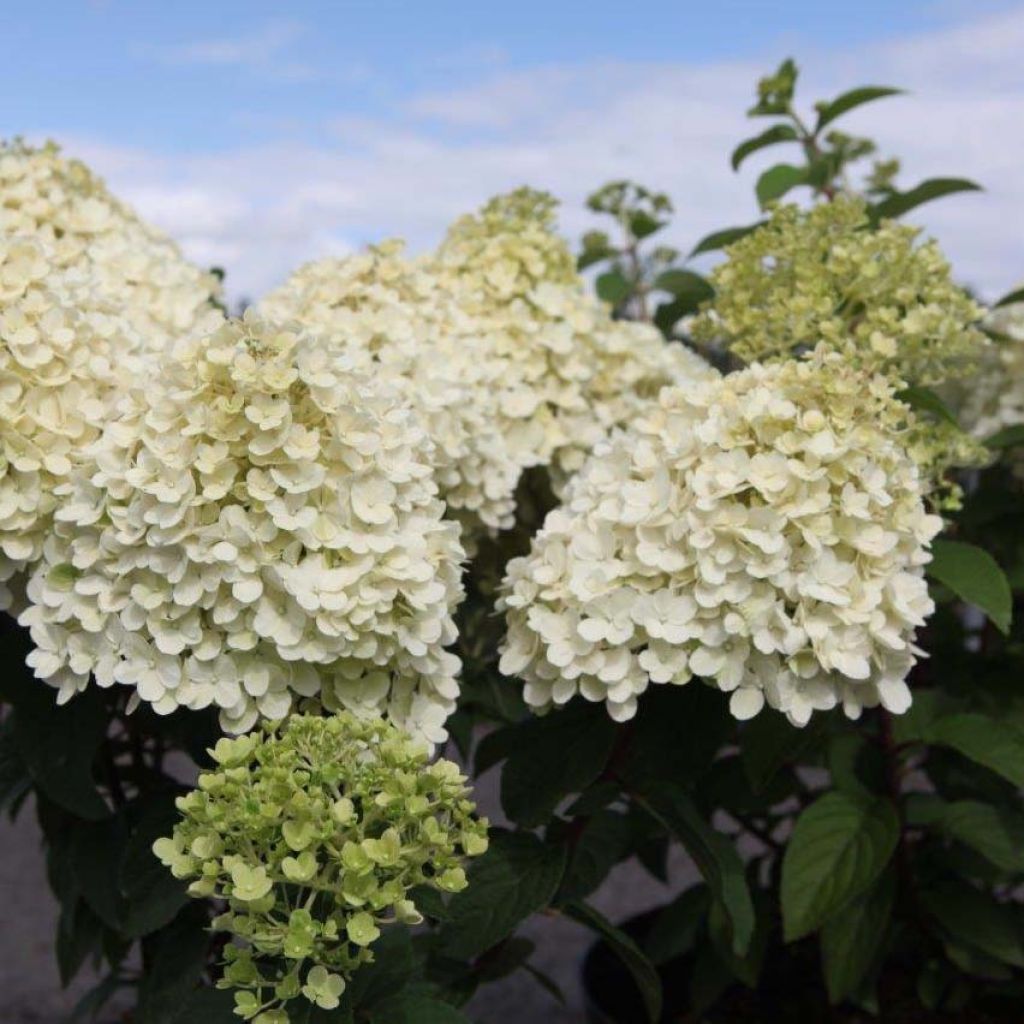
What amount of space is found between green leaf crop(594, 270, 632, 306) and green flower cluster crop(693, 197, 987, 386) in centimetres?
79

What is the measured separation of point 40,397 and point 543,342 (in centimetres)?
92

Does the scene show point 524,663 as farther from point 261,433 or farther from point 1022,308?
point 1022,308

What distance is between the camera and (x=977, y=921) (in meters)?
2.45

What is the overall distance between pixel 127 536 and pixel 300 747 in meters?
0.37

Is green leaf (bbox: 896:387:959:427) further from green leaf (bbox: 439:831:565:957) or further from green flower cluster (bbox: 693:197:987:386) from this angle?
green leaf (bbox: 439:831:565:957)

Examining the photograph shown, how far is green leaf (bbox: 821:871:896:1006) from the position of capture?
2.27m

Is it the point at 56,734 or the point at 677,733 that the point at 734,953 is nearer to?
the point at 677,733

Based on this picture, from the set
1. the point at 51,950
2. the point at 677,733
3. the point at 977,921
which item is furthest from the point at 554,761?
the point at 51,950

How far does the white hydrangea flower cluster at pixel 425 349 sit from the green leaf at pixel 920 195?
2.50 feet

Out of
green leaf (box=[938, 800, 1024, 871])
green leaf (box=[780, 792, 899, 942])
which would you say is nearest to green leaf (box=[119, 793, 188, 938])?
green leaf (box=[780, 792, 899, 942])

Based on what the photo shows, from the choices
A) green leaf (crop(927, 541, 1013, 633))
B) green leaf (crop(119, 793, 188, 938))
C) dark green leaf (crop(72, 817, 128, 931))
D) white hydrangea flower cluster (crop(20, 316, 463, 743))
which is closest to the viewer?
white hydrangea flower cluster (crop(20, 316, 463, 743))

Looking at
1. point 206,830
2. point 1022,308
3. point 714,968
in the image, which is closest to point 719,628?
point 206,830

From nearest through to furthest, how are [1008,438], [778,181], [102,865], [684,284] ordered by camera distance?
[102,865] → [1008,438] → [778,181] → [684,284]

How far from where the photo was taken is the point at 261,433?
5.31 feet
